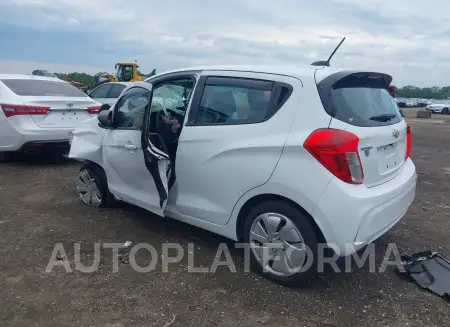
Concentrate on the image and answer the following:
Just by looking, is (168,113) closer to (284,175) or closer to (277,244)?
Answer: (284,175)

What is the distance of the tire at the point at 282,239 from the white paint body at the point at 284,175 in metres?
0.10

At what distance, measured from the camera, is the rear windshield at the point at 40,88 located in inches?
287

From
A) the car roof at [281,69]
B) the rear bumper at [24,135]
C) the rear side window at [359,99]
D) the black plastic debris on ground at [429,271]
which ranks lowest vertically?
the black plastic debris on ground at [429,271]

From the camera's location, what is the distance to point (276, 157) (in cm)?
333

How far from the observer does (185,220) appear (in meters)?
4.17

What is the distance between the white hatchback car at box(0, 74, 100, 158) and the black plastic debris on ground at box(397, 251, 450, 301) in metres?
5.68

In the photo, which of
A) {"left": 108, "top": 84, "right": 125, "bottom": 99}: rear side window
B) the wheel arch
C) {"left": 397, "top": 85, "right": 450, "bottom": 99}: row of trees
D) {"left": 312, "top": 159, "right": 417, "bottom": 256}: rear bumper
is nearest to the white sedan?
{"left": 108, "top": 84, "right": 125, "bottom": 99}: rear side window

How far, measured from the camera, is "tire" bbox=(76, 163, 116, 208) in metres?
5.18

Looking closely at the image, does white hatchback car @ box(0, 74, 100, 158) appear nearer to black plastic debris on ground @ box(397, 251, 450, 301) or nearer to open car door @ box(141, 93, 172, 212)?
open car door @ box(141, 93, 172, 212)

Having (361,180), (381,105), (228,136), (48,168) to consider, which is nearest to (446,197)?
(381,105)

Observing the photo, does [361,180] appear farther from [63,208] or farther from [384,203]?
[63,208]

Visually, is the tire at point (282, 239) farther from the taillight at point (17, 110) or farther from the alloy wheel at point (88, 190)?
the taillight at point (17, 110)

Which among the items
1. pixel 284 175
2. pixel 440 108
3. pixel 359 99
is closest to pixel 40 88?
pixel 284 175

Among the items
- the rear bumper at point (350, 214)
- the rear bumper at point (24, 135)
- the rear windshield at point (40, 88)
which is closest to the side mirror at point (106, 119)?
the rear bumper at point (350, 214)
